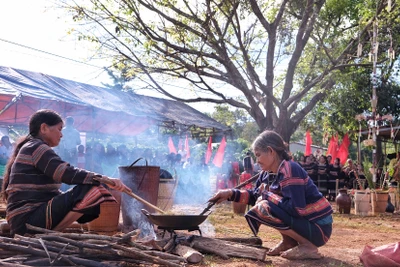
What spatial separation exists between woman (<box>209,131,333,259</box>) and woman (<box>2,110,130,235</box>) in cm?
128

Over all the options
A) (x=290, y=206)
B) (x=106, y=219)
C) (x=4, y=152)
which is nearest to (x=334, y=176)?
(x=4, y=152)

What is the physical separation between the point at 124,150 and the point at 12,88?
3817 mm

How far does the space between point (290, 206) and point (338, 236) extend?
276cm

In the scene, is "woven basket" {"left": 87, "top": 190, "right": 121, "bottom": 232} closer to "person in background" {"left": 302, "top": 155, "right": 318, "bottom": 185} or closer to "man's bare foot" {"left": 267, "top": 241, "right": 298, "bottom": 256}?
"man's bare foot" {"left": 267, "top": 241, "right": 298, "bottom": 256}

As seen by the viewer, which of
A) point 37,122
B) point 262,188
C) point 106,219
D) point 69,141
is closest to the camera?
point 37,122

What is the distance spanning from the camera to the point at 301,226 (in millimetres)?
4129

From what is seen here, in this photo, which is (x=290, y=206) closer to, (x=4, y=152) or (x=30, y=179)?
(x=30, y=179)

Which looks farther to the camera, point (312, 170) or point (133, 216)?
point (312, 170)

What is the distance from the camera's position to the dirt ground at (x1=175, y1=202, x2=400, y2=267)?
13.6ft

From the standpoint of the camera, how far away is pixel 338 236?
647 cm

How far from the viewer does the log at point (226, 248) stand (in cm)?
419

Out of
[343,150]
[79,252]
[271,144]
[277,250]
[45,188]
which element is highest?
[343,150]

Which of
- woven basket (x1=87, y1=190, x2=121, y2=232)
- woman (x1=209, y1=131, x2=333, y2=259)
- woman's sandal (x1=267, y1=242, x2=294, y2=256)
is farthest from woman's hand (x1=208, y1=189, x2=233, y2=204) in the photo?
woven basket (x1=87, y1=190, x2=121, y2=232)

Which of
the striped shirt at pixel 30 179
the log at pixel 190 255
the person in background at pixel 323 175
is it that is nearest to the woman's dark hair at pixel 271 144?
the log at pixel 190 255
